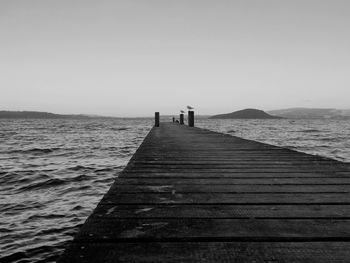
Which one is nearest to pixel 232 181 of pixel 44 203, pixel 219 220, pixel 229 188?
pixel 229 188

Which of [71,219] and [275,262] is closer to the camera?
[275,262]

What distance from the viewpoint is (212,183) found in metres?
3.64

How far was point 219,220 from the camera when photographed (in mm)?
2258

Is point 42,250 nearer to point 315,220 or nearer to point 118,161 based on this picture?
point 315,220

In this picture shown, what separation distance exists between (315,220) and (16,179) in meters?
10.5

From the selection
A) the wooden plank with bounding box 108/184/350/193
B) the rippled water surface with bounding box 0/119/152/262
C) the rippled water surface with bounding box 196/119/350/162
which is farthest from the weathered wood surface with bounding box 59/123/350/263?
the rippled water surface with bounding box 196/119/350/162

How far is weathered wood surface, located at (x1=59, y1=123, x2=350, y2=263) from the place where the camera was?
169 cm

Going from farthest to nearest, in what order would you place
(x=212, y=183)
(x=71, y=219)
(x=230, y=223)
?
(x=71, y=219)
(x=212, y=183)
(x=230, y=223)

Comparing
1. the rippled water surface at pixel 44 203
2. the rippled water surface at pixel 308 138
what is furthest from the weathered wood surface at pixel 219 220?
the rippled water surface at pixel 308 138

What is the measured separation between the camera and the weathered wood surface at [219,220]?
1.69 metres

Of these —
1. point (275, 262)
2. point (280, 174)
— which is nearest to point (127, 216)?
point (275, 262)

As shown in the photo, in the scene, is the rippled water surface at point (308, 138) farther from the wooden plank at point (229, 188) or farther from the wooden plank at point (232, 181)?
the wooden plank at point (229, 188)

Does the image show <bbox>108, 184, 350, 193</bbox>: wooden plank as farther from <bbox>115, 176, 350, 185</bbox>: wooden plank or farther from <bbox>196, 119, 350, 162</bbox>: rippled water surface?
<bbox>196, 119, 350, 162</bbox>: rippled water surface

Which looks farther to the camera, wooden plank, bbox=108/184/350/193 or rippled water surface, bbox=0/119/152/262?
rippled water surface, bbox=0/119/152/262
